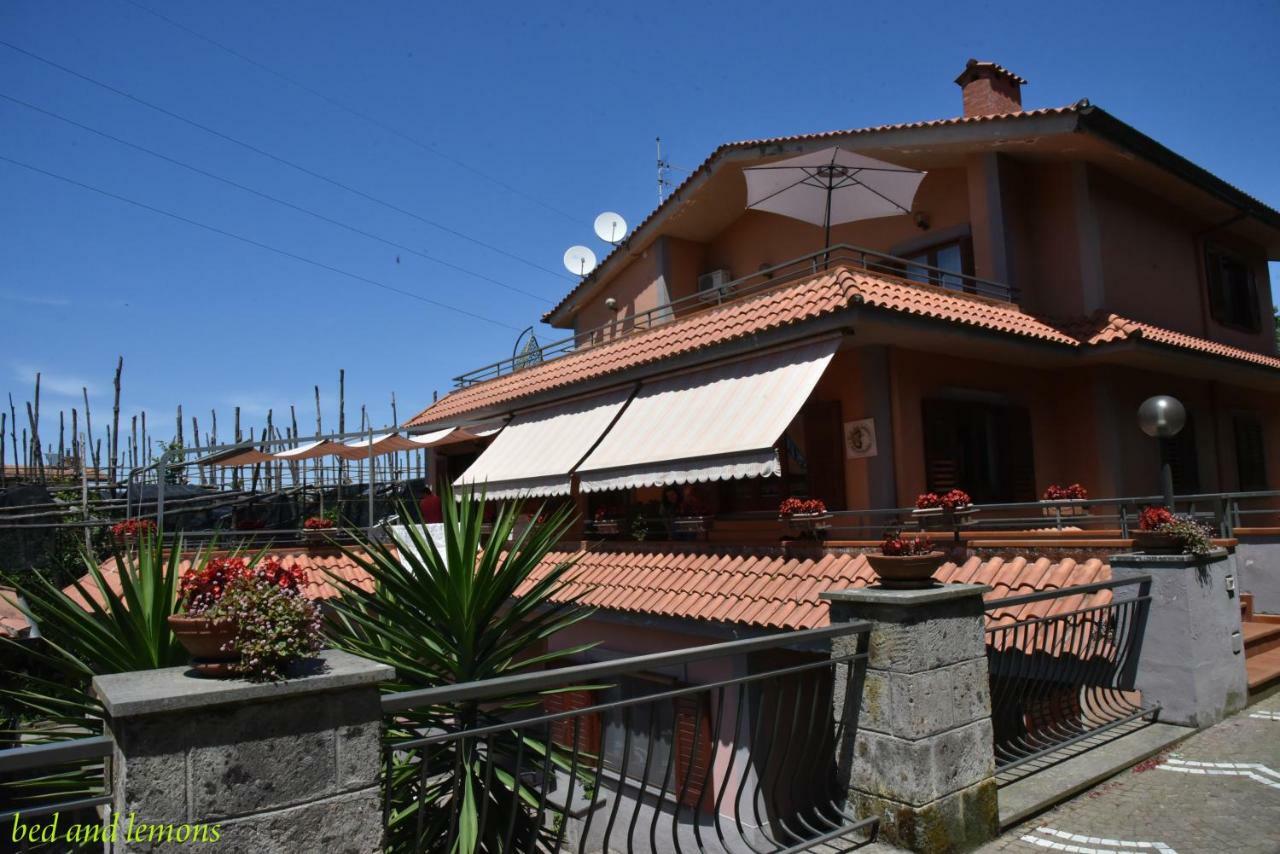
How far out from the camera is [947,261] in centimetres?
1454

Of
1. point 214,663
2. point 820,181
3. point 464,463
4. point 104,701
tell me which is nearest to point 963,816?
point 214,663

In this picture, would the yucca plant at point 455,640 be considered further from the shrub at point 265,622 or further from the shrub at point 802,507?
the shrub at point 802,507

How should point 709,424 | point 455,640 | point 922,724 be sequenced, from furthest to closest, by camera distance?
point 709,424
point 455,640
point 922,724

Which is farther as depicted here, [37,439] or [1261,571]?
[37,439]

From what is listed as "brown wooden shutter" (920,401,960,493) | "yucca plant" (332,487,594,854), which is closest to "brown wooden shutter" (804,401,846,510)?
"brown wooden shutter" (920,401,960,493)

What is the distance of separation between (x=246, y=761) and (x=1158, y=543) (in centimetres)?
709

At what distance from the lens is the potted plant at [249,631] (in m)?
2.82

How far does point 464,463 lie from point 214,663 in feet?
58.5

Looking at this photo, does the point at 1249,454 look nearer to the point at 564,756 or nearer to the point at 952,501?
the point at 952,501

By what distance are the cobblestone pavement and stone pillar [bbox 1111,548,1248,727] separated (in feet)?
1.28

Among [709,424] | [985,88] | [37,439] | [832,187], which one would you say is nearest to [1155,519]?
[709,424]

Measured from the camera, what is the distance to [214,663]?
2873 millimetres

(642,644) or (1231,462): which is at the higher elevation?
(1231,462)

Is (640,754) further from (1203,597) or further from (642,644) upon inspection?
(1203,597)
